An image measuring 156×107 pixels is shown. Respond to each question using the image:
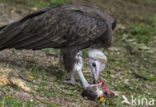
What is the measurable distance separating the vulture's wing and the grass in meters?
0.51

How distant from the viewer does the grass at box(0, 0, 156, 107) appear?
4.93m

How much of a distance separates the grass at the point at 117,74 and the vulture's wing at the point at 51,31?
510 millimetres

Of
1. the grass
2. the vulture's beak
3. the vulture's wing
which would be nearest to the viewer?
the grass

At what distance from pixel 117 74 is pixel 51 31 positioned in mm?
1849

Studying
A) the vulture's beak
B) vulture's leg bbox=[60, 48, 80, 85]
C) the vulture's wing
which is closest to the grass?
vulture's leg bbox=[60, 48, 80, 85]

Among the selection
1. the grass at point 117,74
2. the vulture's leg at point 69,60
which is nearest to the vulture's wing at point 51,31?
the vulture's leg at point 69,60

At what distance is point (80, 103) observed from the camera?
16.4 ft

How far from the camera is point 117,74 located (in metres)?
6.84

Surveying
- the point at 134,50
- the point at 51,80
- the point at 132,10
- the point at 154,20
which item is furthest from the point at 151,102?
the point at 132,10

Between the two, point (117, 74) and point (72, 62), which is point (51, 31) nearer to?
point (72, 62)

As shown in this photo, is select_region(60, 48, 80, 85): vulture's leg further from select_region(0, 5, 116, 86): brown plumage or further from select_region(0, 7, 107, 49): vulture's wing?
select_region(0, 7, 107, 49): vulture's wing

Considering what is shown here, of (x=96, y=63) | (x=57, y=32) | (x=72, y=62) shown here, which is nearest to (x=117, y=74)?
(x=96, y=63)

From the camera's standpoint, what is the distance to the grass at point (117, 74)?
16.2ft

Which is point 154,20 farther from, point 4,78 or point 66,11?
point 4,78
